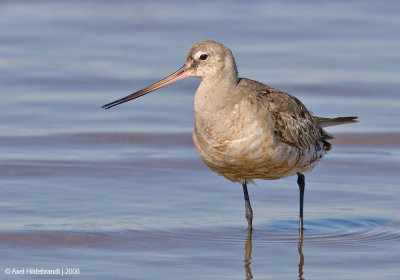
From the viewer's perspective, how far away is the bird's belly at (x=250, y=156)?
7.46 m

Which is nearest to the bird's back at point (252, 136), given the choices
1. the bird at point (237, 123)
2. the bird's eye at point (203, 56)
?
the bird at point (237, 123)

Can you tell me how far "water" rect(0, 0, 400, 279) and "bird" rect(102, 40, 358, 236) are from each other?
0.60m

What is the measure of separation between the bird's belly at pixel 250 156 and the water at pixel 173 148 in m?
0.53

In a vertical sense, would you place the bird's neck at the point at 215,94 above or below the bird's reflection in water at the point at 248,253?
above

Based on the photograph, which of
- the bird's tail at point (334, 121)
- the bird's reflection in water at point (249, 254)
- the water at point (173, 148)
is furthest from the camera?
the bird's tail at point (334, 121)

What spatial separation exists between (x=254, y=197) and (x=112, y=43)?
246 inches

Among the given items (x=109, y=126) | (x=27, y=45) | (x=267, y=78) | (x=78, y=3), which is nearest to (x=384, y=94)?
(x=267, y=78)

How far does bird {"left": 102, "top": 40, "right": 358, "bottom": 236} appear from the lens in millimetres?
7469

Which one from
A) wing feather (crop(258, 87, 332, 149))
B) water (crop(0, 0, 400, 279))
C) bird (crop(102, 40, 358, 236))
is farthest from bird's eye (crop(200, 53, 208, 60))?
water (crop(0, 0, 400, 279))

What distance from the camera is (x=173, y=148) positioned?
1052 centimetres

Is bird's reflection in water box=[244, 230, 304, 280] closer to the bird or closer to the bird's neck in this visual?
the bird

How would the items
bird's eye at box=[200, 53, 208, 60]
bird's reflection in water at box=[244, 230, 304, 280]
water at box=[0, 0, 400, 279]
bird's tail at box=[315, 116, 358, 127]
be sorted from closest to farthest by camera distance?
bird's reflection in water at box=[244, 230, 304, 280] < water at box=[0, 0, 400, 279] < bird's eye at box=[200, 53, 208, 60] < bird's tail at box=[315, 116, 358, 127]

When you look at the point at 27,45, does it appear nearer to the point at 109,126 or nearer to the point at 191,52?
the point at 109,126

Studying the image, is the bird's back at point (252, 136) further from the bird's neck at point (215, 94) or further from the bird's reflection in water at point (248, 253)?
the bird's reflection in water at point (248, 253)
